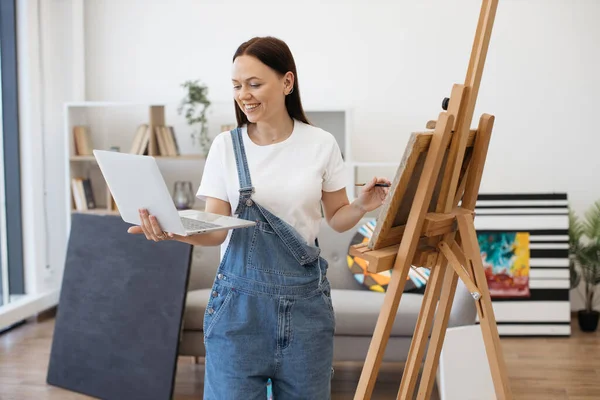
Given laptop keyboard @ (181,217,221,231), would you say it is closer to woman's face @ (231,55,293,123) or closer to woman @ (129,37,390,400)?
woman @ (129,37,390,400)

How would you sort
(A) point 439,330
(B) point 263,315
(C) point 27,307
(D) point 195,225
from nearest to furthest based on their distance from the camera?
(D) point 195,225 → (B) point 263,315 → (A) point 439,330 → (C) point 27,307

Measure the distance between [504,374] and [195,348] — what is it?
2061 millimetres

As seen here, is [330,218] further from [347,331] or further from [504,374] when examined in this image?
[347,331]

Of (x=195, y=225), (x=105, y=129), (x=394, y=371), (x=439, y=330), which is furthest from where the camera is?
(x=105, y=129)

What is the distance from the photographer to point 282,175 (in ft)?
6.00

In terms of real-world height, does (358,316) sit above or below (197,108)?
below

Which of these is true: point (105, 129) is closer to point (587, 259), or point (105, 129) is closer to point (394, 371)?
point (394, 371)

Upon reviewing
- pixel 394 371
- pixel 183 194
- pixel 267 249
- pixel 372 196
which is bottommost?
pixel 394 371

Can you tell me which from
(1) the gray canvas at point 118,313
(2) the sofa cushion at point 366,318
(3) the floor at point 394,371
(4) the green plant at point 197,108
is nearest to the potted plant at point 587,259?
(3) the floor at point 394,371

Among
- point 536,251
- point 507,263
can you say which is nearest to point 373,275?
point 507,263

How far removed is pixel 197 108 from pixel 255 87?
365 cm

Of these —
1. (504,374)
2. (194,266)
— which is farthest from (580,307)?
(504,374)

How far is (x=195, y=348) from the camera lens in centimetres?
361

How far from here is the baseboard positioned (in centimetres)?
470
